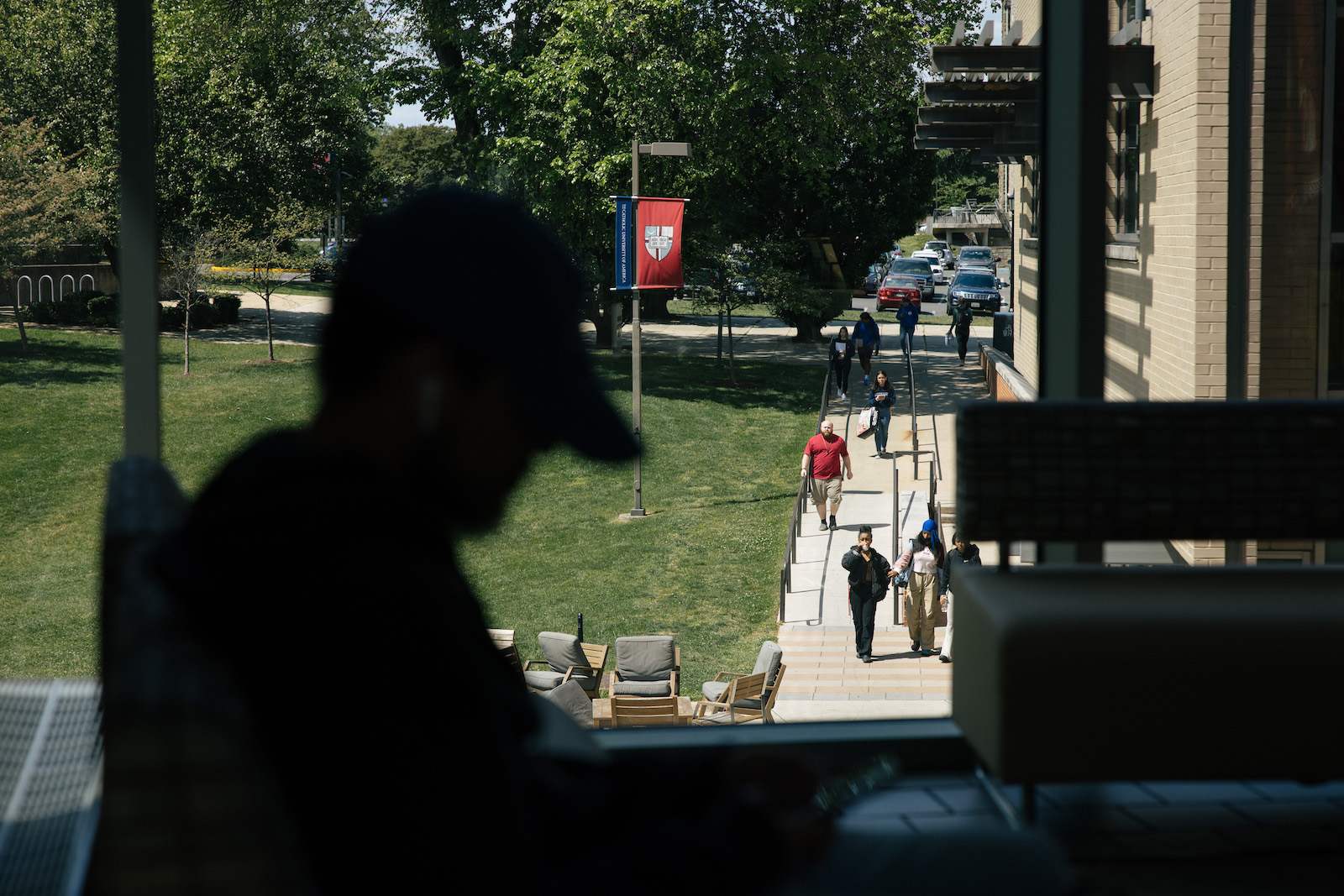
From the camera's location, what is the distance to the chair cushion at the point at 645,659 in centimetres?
1385

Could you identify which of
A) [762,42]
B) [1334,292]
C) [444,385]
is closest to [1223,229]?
[1334,292]

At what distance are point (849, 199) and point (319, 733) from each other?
33102 mm

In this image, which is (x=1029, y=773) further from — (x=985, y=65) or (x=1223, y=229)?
(x=985, y=65)

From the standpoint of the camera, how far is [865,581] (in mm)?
13867

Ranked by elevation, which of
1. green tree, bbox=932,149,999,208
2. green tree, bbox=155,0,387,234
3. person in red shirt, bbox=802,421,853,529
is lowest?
person in red shirt, bbox=802,421,853,529

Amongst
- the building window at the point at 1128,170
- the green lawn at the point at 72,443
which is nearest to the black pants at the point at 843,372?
the green lawn at the point at 72,443

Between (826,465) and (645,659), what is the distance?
6.05 meters

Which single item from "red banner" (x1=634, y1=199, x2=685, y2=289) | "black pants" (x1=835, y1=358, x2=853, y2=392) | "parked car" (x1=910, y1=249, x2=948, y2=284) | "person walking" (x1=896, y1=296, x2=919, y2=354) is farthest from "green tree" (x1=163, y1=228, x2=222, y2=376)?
"parked car" (x1=910, y1=249, x2=948, y2=284)

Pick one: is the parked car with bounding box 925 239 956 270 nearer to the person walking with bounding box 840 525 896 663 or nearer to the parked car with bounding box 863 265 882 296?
the parked car with bounding box 863 265 882 296

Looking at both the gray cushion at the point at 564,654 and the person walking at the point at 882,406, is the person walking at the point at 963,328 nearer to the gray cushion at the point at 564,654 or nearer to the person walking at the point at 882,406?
the person walking at the point at 882,406

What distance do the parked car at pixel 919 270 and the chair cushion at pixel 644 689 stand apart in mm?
29201

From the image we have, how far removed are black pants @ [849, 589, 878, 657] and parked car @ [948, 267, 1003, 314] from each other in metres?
23.1

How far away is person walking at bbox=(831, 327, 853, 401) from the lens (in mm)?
27641

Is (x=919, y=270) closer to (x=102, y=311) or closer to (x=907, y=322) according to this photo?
(x=907, y=322)
